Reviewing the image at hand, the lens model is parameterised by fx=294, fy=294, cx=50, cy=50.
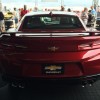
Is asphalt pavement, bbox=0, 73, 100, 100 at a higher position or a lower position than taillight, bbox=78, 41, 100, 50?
lower

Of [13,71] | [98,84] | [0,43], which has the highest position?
[0,43]

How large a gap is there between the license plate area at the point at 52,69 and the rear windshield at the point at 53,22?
1906 millimetres

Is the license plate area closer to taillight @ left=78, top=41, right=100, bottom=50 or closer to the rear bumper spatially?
the rear bumper

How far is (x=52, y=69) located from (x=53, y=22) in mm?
2178

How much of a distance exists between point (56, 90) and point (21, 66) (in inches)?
54.2

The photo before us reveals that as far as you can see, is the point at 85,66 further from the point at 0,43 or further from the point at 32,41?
the point at 0,43

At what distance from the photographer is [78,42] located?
14.5 ft

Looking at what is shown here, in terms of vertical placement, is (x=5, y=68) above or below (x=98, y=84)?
above

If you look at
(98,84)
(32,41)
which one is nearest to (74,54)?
(32,41)

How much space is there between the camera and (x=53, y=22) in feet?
20.8

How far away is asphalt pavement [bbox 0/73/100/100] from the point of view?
16.5ft

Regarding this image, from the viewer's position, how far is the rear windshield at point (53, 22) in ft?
20.3

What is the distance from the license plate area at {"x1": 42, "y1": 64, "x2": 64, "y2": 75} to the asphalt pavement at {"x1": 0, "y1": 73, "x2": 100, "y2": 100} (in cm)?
62

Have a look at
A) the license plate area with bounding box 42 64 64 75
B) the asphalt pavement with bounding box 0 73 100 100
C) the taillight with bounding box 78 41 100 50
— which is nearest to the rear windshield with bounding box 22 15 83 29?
the asphalt pavement with bounding box 0 73 100 100
